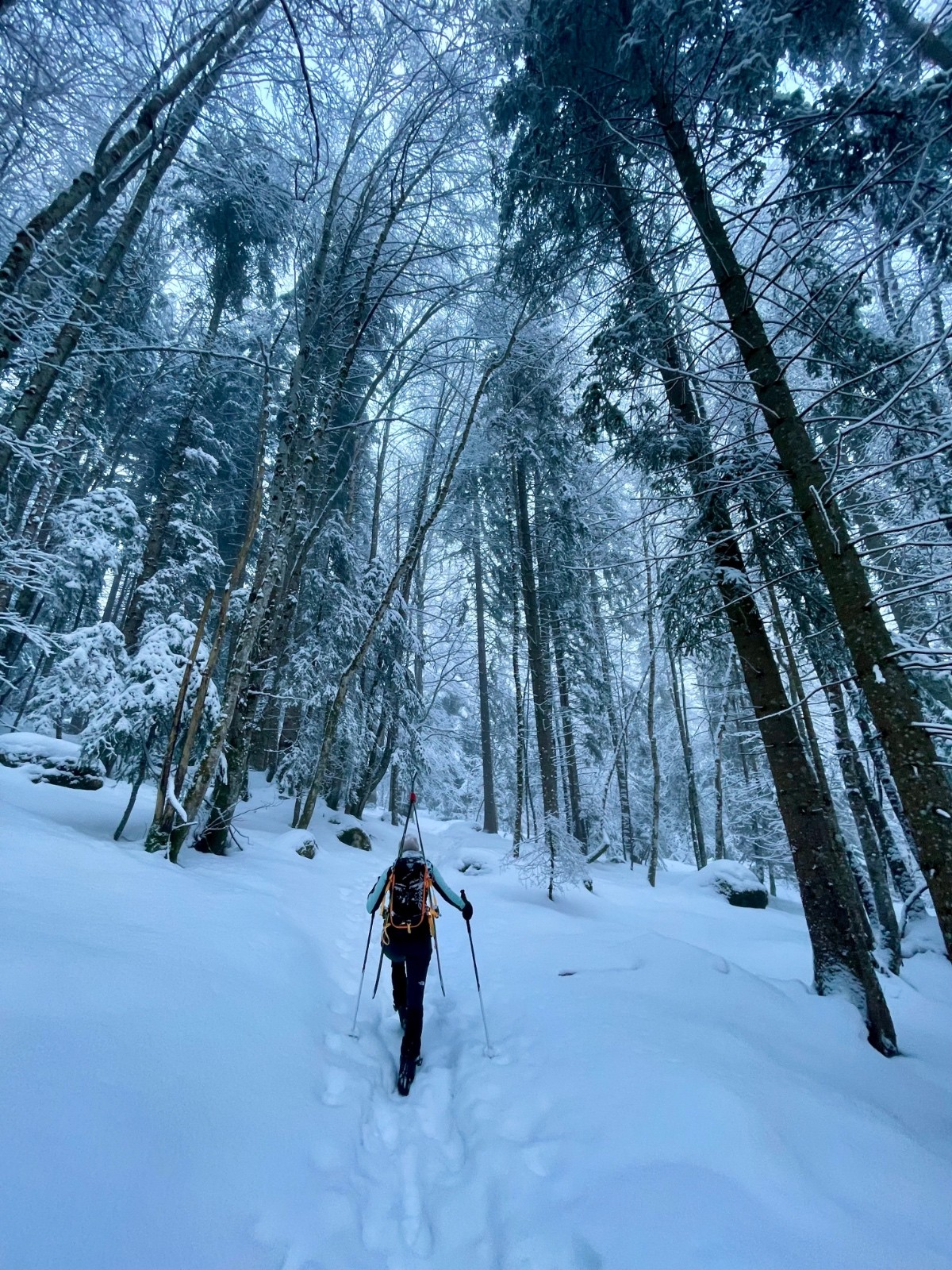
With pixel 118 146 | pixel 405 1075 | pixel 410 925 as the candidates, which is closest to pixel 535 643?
pixel 410 925

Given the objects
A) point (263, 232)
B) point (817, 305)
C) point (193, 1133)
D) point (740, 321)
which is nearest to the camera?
point (193, 1133)

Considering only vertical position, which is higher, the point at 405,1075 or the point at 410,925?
the point at 410,925

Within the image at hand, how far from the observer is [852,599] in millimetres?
3303

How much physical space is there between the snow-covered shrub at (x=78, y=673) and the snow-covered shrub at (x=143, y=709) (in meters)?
2.30

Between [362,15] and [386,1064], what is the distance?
9771mm

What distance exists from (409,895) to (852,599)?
407 cm

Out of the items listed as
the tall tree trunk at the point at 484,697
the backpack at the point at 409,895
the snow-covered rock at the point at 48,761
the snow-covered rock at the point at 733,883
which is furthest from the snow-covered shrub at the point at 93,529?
the snow-covered rock at the point at 733,883

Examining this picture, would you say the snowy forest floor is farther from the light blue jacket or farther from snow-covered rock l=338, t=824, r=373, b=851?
snow-covered rock l=338, t=824, r=373, b=851

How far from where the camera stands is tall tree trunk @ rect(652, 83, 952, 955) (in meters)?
2.89

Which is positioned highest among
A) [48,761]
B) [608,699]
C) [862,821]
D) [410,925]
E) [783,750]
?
[608,699]

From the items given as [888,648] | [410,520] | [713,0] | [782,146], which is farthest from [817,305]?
[410,520]

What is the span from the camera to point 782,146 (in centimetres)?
454

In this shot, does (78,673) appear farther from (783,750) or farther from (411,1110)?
(783,750)

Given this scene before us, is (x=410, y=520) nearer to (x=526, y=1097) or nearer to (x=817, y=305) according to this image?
(x=817, y=305)
